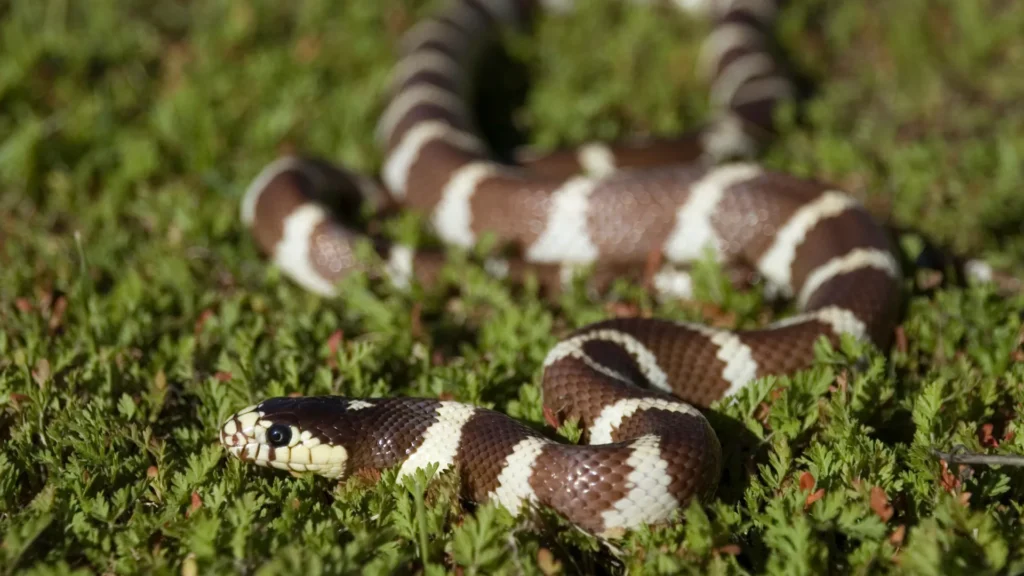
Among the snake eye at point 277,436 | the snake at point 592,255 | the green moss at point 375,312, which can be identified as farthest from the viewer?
the snake eye at point 277,436

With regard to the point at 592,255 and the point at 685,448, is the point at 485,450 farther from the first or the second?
the point at 592,255

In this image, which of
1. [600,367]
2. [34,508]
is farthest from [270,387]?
[600,367]

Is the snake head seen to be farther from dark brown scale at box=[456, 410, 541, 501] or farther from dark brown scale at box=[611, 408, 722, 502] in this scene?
dark brown scale at box=[611, 408, 722, 502]

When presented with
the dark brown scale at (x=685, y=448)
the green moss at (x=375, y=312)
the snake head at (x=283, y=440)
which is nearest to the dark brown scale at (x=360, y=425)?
the snake head at (x=283, y=440)

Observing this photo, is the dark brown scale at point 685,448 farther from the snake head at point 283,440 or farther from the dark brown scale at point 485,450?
the snake head at point 283,440

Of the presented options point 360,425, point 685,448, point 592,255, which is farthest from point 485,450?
point 592,255

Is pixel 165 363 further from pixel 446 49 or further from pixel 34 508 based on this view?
pixel 446 49

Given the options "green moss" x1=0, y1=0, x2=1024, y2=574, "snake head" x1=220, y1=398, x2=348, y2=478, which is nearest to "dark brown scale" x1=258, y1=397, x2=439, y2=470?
"snake head" x1=220, y1=398, x2=348, y2=478

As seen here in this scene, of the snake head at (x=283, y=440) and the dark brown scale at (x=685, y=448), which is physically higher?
the snake head at (x=283, y=440)
